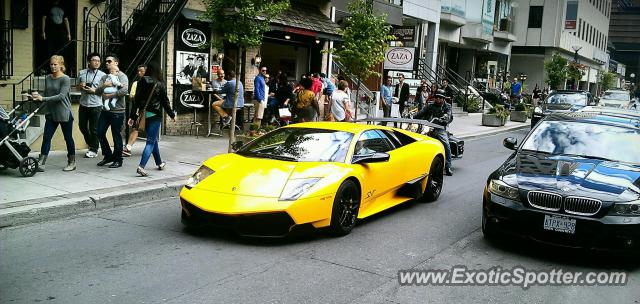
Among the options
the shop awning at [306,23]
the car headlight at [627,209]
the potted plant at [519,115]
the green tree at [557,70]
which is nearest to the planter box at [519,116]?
the potted plant at [519,115]

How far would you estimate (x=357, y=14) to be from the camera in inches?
579

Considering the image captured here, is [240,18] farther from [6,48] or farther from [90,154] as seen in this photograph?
[6,48]

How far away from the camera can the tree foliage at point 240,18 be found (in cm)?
1102

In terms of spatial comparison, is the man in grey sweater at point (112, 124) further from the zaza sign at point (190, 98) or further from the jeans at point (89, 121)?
the zaza sign at point (190, 98)

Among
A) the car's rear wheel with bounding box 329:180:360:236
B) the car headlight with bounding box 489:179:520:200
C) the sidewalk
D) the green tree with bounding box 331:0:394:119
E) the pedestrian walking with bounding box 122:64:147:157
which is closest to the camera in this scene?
the car headlight with bounding box 489:179:520:200

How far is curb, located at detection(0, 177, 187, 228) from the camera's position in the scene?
7.01 m

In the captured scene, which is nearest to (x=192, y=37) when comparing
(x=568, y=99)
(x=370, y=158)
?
(x=370, y=158)

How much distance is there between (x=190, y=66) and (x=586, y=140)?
35.4ft

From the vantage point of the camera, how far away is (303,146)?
7.50 metres

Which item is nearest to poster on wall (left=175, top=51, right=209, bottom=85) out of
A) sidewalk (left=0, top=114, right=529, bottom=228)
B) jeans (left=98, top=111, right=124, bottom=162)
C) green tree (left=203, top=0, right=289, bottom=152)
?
sidewalk (left=0, top=114, right=529, bottom=228)

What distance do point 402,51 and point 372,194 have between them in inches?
507

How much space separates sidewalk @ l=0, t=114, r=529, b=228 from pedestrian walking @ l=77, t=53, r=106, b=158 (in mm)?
378

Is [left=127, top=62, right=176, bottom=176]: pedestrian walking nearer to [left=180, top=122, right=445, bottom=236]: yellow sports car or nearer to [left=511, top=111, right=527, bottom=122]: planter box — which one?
[left=180, top=122, right=445, bottom=236]: yellow sports car

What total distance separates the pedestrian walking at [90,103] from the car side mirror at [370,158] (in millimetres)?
5466
